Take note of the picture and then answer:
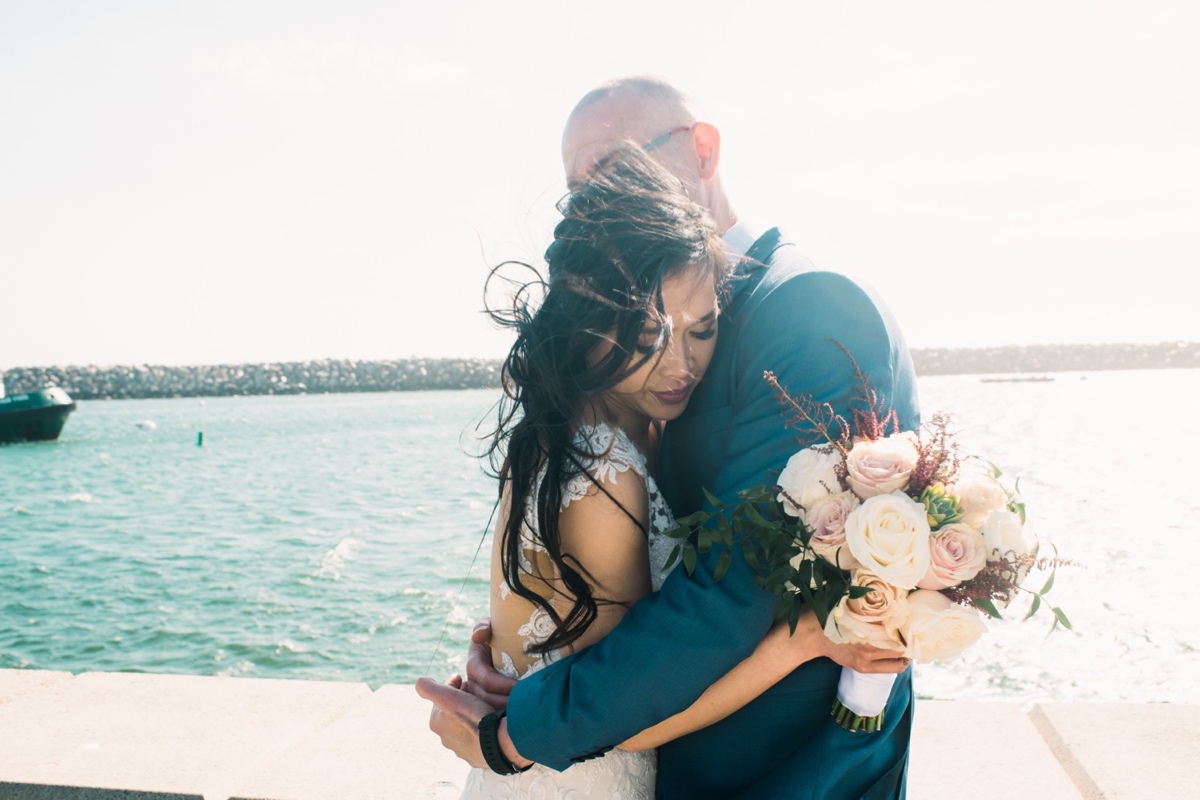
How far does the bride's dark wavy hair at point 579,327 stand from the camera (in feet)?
5.96

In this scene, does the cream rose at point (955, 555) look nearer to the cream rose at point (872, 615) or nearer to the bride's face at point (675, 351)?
the cream rose at point (872, 615)

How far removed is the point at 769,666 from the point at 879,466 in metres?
0.46

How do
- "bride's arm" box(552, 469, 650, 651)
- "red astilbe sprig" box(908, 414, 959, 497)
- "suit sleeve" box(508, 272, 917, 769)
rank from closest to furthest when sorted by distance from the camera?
"red astilbe sprig" box(908, 414, 959, 497) → "suit sleeve" box(508, 272, 917, 769) → "bride's arm" box(552, 469, 650, 651)

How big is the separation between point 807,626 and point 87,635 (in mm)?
11285

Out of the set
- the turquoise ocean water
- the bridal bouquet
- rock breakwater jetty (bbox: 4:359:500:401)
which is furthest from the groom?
rock breakwater jetty (bbox: 4:359:500:401)

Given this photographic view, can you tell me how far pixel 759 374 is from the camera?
178cm

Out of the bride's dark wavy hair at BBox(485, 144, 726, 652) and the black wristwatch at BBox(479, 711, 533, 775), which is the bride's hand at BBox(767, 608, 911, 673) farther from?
the black wristwatch at BBox(479, 711, 533, 775)

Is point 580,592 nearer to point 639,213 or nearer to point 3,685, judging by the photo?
point 639,213

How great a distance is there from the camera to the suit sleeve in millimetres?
1612

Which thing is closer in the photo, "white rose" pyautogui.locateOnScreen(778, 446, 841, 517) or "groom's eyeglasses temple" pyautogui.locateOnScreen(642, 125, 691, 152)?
"white rose" pyautogui.locateOnScreen(778, 446, 841, 517)

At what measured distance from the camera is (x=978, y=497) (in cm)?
146

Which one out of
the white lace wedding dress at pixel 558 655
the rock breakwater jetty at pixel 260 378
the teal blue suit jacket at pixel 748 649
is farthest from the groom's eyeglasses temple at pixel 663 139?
the rock breakwater jetty at pixel 260 378

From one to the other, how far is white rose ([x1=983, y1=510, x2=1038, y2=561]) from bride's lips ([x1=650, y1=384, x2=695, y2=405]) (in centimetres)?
70

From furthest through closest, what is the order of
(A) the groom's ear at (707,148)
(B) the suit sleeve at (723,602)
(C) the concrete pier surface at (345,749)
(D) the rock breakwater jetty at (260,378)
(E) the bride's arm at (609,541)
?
(D) the rock breakwater jetty at (260,378) → (A) the groom's ear at (707,148) → (C) the concrete pier surface at (345,749) → (E) the bride's arm at (609,541) → (B) the suit sleeve at (723,602)
